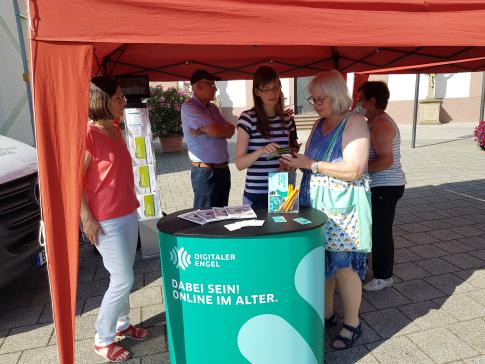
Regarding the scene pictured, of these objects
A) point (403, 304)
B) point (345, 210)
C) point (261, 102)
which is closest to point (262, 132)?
point (261, 102)

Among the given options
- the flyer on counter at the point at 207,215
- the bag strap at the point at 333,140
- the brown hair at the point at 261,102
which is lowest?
the flyer on counter at the point at 207,215

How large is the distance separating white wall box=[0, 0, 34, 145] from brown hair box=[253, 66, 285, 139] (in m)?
3.81

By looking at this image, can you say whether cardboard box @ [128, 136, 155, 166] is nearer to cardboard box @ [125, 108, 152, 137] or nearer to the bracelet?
cardboard box @ [125, 108, 152, 137]

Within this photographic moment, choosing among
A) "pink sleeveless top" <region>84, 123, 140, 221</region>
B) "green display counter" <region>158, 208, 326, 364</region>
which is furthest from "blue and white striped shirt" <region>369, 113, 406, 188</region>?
"pink sleeveless top" <region>84, 123, 140, 221</region>

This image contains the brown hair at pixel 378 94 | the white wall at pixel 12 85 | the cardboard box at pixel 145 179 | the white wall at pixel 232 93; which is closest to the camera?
the brown hair at pixel 378 94

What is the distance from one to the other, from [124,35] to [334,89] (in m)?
1.21

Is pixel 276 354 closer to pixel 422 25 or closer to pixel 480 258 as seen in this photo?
pixel 422 25

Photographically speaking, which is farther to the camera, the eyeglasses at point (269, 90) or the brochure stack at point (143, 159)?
the brochure stack at point (143, 159)

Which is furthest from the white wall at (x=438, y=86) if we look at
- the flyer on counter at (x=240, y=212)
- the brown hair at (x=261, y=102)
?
the flyer on counter at (x=240, y=212)

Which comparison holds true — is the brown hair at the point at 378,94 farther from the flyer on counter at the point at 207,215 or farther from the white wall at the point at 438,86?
the white wall at the point at 438,86

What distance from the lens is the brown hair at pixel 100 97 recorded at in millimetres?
2207

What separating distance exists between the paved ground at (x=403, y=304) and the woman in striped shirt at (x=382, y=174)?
221 millimetres

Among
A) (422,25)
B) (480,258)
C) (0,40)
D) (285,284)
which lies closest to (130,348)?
(285,284)

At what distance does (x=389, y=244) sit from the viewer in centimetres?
322
